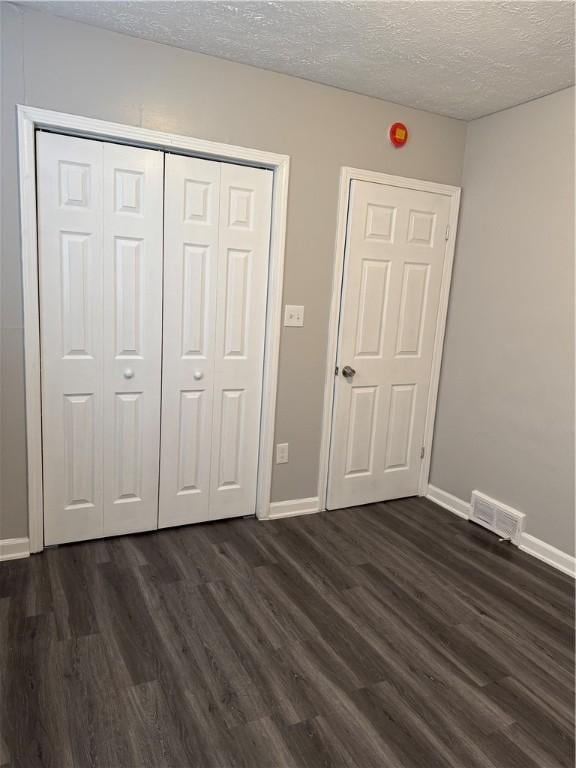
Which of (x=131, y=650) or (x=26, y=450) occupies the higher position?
(x=26, y=450)

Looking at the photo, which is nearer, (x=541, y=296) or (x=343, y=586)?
(x=343, y=586)

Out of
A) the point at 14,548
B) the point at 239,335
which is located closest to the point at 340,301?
the point at 239,335

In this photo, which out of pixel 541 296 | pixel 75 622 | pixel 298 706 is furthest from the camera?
pixel 541 296

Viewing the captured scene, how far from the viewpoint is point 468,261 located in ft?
10.9

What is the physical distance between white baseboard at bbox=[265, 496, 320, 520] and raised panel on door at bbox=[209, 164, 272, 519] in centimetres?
13

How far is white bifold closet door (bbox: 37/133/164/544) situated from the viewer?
242 centimetres

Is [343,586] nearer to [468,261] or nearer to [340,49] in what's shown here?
[468,261]

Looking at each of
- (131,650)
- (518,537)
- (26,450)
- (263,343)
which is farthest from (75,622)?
(518,537)

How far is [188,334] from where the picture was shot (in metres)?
2.79

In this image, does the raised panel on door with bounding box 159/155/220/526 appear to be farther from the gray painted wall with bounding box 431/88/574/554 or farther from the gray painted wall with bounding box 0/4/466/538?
the gray painted wall with bounding box 431/88/574/554

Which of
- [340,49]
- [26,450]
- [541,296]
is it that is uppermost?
[340,49]

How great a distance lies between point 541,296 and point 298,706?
7.69ft

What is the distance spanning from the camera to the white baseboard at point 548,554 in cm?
273

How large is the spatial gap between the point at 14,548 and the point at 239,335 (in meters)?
1.55
